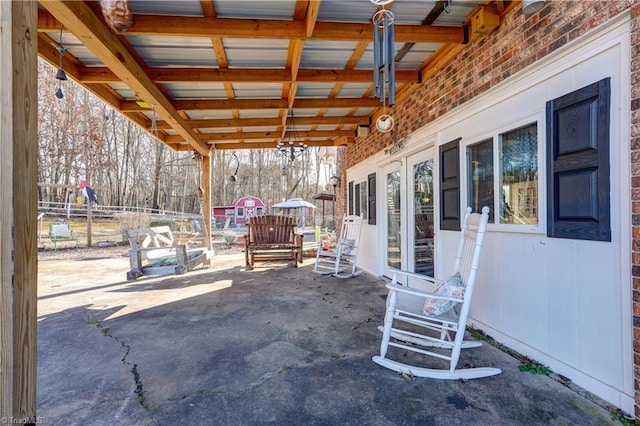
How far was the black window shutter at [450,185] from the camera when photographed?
10.6ft

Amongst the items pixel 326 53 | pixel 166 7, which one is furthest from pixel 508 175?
pixel 166 7

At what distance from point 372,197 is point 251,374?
404 cm

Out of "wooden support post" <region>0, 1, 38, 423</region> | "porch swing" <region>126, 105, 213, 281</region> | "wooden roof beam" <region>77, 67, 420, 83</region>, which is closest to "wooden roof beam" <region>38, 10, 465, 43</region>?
"wooden roof beam" <region>77, 67, 420, 83</region>

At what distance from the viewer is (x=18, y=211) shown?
2.76ft

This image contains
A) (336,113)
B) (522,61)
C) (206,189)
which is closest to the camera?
(522,61)

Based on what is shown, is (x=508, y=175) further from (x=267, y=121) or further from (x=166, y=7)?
(x=267, y=121)

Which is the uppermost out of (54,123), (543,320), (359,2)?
(54,123)

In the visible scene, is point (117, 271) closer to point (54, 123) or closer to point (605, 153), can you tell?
point (605, 153)

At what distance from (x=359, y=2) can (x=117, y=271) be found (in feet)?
20.7

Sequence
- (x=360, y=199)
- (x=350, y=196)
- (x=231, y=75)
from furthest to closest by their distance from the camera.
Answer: (x=350, y=196) → (x=360, y=199) → (x=231, y=75)

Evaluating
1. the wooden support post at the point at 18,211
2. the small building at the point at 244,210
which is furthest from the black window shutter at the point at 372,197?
the small building at the point at 244,210

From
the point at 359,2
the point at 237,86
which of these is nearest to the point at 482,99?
the point at 359,2

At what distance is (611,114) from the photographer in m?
1.76

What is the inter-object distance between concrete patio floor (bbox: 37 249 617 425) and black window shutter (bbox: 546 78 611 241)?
3.43 feet
